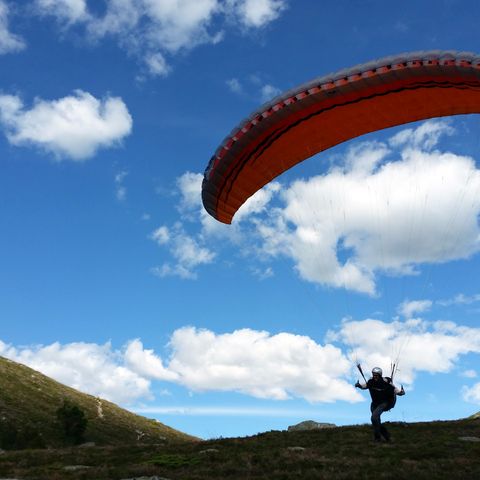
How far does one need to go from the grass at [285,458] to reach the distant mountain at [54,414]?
85.4 ft

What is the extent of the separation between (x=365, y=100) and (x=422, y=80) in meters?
1.84

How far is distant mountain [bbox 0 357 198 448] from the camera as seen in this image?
57562 millimetres

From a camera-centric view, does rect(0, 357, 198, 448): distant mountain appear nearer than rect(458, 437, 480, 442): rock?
No

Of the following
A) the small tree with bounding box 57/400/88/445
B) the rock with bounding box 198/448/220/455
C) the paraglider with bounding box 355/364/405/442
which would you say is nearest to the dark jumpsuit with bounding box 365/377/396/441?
the paraglider with bounding box 355/364/405/442

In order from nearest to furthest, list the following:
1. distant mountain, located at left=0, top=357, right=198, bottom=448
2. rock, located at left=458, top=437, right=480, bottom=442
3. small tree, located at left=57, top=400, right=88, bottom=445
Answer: rock, located at left=458, top=437, right=480, bottom=442 → small tree, located at left=57, top=400, right=88, bottom=445 → distant mountain, located at left=0, top=357, right=198, bottom=448

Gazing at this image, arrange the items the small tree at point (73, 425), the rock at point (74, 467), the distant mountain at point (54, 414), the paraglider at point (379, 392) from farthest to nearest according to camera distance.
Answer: the distant mountain at point (54, 414) < the small tree at point (73, 425) < the paraglider at point (379, 392) < the rock at point (74, 467)

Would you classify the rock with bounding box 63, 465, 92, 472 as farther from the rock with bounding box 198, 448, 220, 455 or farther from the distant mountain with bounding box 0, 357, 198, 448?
the distant mountain with bounding box 0, 357, 198, 448

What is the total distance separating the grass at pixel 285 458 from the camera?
546 inches

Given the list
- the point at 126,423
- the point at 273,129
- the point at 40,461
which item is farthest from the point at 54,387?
the point at 273,129

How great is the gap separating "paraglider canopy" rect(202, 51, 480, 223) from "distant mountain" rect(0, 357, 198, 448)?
3041 cm

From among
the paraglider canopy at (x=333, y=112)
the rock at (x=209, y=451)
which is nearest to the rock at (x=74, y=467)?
the rock at (x=209, y=451)

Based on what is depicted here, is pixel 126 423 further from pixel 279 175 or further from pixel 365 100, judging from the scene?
pixel 365 100

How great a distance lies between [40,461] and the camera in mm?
18281

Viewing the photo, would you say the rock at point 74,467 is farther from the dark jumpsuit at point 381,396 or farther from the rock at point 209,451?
the dark jumpsuit at point 381,396
